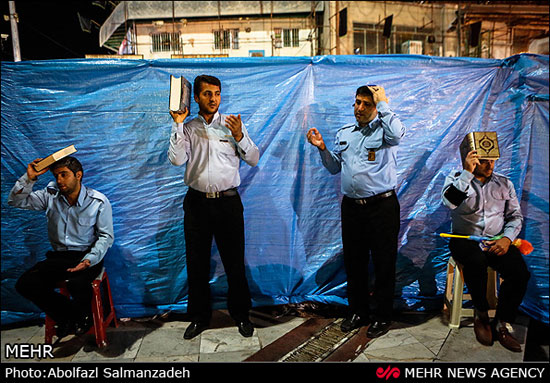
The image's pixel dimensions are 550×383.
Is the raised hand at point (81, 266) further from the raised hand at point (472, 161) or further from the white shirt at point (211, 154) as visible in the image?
the raised hand at point (472, 161)

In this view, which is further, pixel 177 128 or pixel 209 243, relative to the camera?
pixel 209 243

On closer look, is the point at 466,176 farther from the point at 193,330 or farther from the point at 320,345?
the point at 193,330

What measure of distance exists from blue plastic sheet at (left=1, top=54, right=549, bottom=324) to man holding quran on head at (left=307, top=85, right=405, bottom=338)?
404 mm

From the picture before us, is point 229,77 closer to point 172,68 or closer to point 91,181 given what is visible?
point 172,68

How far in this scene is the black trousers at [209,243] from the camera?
9.09 ft

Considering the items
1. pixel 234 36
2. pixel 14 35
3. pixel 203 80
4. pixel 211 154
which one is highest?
pixel 234 36

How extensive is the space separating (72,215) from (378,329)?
2.64 meters

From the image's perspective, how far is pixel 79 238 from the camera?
2752 millimetres

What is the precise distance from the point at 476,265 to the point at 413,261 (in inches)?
27.6

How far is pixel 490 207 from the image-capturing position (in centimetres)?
277

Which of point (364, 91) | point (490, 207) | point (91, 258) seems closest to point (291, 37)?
point (364, 91)

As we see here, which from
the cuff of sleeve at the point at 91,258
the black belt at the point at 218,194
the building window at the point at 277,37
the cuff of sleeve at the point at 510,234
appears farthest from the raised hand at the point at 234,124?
the building window at the point at 277,37

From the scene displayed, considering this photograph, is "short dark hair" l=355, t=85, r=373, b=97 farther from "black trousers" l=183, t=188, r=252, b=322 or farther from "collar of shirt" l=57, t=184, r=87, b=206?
"collar of shirt" l=57, t=184, r=87, b=206

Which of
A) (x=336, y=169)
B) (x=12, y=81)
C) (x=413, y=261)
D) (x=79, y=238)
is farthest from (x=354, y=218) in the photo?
(x=12, y=81)
